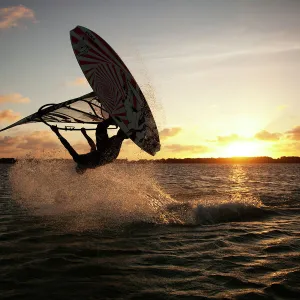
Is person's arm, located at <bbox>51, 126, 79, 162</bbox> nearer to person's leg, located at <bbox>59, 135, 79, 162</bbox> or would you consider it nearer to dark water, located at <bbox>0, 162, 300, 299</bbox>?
person's leg, located at <bbox>59, 135, 79, 162</bbox>

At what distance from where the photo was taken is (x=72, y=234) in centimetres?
920

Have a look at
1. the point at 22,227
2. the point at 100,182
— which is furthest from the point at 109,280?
the point at 100,182

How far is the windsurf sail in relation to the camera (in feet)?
35.7

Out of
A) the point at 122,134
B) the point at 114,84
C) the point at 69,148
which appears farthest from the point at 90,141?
the point at 114,84

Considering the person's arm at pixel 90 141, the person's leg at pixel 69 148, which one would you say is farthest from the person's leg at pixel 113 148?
the person's leg at pixel 69 148

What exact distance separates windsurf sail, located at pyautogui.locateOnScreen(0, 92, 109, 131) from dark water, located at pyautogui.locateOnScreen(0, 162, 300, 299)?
134 inches

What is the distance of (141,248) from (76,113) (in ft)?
21.5

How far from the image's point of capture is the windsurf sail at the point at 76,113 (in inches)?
428

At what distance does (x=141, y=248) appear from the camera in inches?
316

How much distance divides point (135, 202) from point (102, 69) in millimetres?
6232

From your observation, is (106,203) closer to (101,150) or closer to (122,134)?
(101,150)

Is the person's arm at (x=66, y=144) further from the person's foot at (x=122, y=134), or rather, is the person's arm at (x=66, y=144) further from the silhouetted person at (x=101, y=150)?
the person's foot at (x=122, y=134)

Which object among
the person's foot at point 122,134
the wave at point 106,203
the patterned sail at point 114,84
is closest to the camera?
the patterned sail at point 114,84

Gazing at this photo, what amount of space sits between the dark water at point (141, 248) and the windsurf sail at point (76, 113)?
3.41 m
